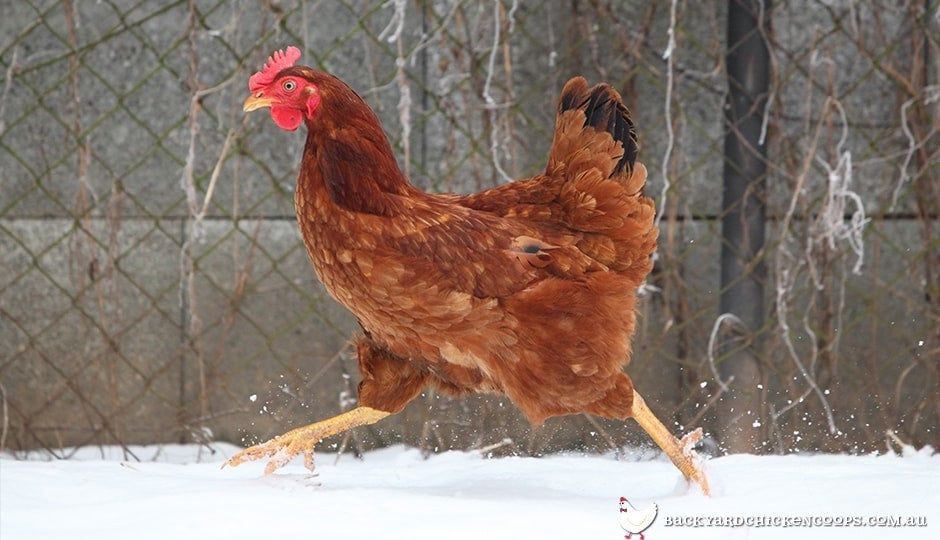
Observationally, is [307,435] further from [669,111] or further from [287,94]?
[669,111]

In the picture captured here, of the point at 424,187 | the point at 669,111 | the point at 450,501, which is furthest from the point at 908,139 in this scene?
the point at 450,501

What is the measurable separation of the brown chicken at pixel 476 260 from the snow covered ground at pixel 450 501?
0.48 feet

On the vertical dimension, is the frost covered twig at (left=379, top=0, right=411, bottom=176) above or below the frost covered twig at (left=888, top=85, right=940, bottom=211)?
above

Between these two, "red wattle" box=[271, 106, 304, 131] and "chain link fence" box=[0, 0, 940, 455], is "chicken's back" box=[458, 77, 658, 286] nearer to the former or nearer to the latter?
"red wattle" box=[271, 106, 304, 131]

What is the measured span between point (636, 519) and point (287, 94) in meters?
0.78

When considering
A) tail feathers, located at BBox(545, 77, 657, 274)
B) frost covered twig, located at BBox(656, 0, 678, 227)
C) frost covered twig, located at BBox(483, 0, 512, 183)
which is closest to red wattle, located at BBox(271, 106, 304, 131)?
tail feathers, located at BBox(545, 77, 657, 274)

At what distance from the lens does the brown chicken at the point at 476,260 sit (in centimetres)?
150

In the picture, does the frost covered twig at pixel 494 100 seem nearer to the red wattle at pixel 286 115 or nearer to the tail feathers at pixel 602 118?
the tail feathers at pixel 602 118

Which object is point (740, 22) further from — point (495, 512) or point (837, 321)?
point (495, 512)

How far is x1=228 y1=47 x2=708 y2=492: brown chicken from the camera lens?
59.2 inches

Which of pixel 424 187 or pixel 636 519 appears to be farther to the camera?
pixel 424 187

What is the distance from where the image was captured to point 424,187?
8.16ft

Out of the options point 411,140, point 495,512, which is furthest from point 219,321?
point 495,512

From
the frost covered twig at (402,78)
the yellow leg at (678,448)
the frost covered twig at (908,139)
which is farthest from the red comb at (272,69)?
the frost covered twig at (908,139)
